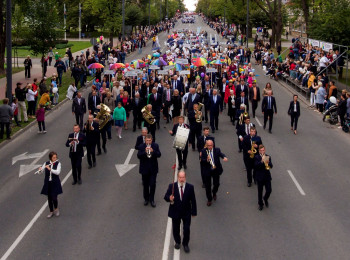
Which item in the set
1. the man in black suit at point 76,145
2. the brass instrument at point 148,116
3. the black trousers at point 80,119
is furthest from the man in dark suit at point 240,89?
the man in black suit at point 76,145

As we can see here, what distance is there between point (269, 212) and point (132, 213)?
320 cm

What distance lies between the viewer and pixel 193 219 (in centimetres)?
1145

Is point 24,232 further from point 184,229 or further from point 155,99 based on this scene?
point 155,99

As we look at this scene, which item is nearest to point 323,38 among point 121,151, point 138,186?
point 121,151

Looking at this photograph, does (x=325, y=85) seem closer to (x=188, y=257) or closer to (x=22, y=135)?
(x=22, y=135)

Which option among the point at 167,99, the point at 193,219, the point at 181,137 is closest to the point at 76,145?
the point at 181,137

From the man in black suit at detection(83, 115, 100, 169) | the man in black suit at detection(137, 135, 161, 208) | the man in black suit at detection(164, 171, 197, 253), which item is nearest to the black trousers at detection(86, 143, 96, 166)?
the man in black suit at detection(83, 115, 100, 169)

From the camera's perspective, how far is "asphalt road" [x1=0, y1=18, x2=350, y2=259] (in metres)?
9.96

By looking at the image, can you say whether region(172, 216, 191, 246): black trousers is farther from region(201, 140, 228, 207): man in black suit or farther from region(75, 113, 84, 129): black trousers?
region(75, 113, 84, 129): black trousers

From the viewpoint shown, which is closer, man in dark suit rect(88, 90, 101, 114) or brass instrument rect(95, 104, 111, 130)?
brass instrument rect(95, 104, 111, 130)

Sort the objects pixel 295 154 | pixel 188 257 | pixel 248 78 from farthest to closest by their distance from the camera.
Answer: pixel 248 78, pixel 295 154, pixel 188 257

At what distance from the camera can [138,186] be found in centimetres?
1395

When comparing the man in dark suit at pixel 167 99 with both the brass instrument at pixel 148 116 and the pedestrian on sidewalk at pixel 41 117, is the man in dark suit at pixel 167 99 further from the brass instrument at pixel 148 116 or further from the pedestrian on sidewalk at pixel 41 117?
the pedestrian on sidewalk at pixel 41 117

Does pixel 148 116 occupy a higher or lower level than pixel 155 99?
lower
